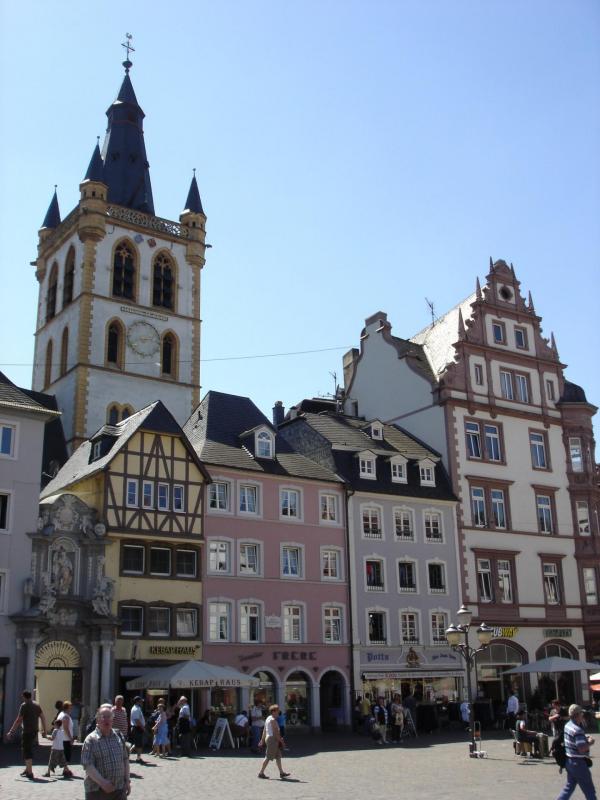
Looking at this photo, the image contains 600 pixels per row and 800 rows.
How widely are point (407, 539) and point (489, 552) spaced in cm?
464

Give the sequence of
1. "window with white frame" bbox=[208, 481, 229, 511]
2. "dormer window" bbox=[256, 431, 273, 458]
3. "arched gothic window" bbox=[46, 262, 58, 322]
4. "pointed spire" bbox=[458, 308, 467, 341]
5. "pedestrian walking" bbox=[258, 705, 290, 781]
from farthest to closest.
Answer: "arched gothic window" bbox=[46, 262, 58, 322] < "pointed spire" bbox=[458, 308, 467, 341] < "dormer window" bbox=[256, 431, 273, 458] < "window with white frame" bbox=[208, 481, 229, 511] < "pedestrian walking" bbox=[258, 705, 290, 781]

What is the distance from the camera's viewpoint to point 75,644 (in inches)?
1297

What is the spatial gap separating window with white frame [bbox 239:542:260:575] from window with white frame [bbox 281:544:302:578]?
1256 mm

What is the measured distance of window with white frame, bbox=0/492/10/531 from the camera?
3231cm

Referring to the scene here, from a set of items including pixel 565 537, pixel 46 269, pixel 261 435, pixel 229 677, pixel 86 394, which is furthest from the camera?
pixel 46 269

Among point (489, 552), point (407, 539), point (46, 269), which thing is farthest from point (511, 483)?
point (46, 269)

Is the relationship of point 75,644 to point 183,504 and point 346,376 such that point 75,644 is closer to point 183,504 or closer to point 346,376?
point 183,504

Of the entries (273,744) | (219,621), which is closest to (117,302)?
(219,621)

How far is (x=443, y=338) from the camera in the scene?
2020 inches

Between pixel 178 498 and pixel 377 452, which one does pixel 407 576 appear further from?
pixel 178 498

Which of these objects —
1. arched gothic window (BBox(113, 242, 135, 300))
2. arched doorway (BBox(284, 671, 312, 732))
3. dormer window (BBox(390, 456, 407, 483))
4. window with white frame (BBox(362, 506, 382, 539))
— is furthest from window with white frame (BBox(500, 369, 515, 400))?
arched gothic window (BBox(113, 242, 135, 300))

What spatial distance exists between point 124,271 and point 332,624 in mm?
30543

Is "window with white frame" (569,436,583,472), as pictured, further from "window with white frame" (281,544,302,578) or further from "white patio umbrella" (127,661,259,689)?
"white patio umbrella" (127,661,259,689)

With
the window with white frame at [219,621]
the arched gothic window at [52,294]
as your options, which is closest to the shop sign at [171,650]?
the window with white frame at [219,621]
